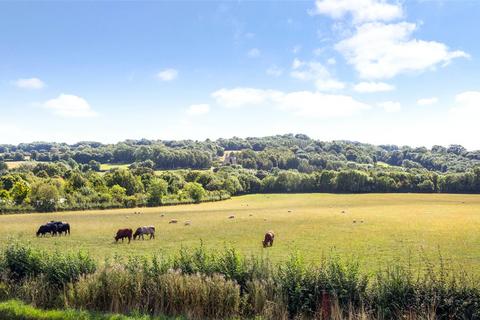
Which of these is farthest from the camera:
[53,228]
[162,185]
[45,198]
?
[162,185]

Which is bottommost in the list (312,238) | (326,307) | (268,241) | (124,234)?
(312,238)

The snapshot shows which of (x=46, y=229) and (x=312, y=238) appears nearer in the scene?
(x=312, y=238)

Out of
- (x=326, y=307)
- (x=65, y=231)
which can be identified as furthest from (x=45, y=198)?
(x=326, y=307)

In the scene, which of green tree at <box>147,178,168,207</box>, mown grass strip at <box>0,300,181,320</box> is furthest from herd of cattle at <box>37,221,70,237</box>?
green tree at <box>147,178,168,207</box>

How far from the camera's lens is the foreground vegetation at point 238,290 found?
1272 centimetres

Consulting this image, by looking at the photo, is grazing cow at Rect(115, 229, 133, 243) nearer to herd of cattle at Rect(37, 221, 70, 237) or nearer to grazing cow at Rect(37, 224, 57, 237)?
herd of cattle at Rect(37, 221, 70, 237)

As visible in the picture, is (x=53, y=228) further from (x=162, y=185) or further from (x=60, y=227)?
(x=162, y=185)

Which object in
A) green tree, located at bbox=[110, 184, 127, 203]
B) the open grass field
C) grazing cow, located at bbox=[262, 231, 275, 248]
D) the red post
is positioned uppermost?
the red post

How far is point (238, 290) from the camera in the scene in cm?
1369

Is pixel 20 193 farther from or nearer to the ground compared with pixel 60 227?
farther from the ground

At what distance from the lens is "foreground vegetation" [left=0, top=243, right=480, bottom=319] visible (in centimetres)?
1272

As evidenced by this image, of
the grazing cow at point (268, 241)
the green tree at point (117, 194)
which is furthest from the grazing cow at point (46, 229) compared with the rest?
the green tree at point (117, 194)

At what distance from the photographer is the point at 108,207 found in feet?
289

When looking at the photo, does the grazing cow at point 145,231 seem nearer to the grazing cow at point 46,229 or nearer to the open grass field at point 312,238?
the open grass field at point 312,238
